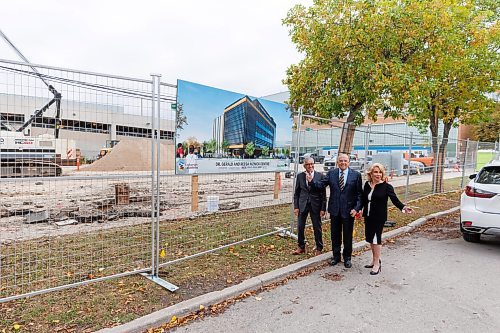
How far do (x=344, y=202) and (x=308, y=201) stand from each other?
72 centimetres

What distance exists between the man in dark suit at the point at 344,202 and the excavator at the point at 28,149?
384 cm

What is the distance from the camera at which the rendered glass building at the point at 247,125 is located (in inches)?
267

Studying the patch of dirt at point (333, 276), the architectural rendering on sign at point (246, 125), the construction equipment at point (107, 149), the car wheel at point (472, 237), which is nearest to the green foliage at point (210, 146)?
the architectural rendering on sign at point (246, 125)

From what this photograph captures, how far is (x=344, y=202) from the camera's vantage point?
16.8 ft

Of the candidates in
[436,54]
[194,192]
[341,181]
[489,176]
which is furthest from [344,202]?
[436,54]

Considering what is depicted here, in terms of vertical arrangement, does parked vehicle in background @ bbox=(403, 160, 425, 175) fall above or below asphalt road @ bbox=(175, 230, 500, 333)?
above

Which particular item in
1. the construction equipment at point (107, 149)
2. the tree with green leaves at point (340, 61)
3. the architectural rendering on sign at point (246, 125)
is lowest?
the construction equipment at point (107, 149)

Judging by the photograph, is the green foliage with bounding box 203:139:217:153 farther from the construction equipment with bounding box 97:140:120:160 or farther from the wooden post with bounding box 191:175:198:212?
the construction equipment with bounding box 97:140:120:160

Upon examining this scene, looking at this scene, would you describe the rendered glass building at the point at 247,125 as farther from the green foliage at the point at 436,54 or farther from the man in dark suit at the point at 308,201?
the green foliage at the point at 436,54

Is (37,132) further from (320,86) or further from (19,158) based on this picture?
(320,86)

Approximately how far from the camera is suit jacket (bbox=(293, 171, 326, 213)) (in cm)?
562

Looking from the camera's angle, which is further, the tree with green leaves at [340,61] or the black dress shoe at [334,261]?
the tree with green leaves at [340,61]

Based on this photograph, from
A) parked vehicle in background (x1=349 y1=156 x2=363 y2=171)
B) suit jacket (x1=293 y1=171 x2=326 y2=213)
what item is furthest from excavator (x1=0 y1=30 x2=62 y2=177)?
parked vehicle in background (x1=349 y1=156 x2=363 y2=171)

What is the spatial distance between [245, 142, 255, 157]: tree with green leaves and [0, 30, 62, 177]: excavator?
403 centimetres
